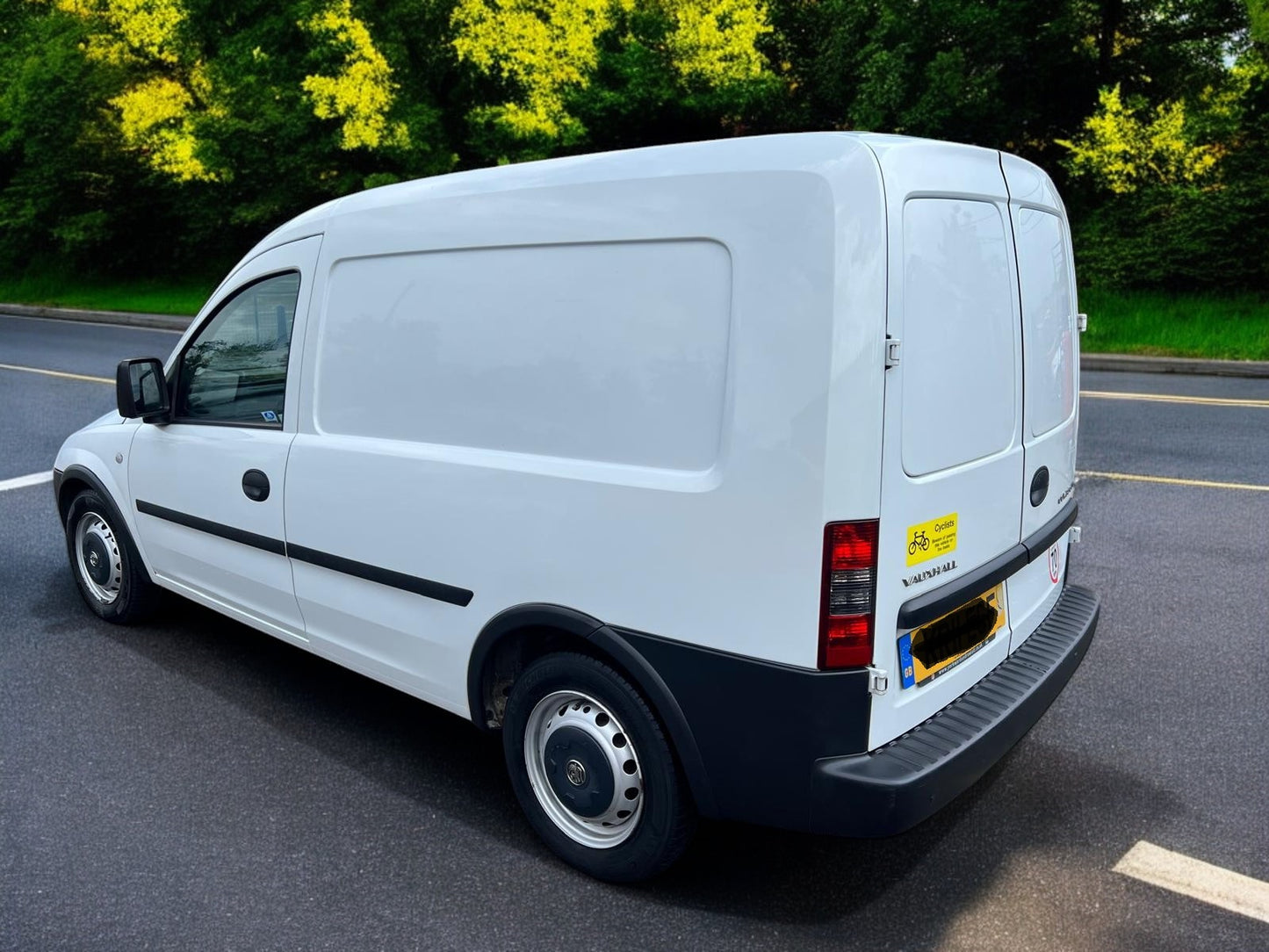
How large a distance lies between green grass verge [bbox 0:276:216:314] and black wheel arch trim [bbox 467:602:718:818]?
21.9 meters

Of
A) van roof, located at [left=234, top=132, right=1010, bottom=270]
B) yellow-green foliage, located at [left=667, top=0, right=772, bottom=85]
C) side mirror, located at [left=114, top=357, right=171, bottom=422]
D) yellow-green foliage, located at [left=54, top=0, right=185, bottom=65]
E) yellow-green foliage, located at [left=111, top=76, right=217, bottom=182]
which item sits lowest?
side mirror, located at [left=114, top=357, right=171, bottom=422]

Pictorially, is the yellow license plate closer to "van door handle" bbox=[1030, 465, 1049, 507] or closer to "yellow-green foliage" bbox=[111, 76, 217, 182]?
"van door handle" bbox=[1030, 465, 1049, 507]

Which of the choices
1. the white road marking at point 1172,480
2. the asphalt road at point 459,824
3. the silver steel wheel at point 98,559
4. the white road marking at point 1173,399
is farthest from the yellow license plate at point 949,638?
Answer: the white road marking at point 1173,399

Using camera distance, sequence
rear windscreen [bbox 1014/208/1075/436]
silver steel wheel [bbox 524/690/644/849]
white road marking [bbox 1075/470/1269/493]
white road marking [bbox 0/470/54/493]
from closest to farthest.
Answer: silver steel wheel [bbox 524/690/644/849], rear windscreen [bbox 1014/208/1075/436], white road marking [bbox 1075/470/1269/493], white road marking [bbox 0/470/54/493]

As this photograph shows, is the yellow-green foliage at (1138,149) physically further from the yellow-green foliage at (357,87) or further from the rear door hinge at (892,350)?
the rear door hinge at (892,350)

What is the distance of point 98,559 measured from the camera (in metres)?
5.30

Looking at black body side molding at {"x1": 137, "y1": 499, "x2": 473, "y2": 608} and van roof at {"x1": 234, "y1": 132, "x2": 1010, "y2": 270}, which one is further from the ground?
van roof at {"x1": 234, "y1": 132, "x2": 1010, "y2": 270}

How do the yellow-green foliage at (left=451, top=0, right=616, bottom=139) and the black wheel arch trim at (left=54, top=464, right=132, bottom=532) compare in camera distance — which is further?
the yellow-green foliage at (left=451, top=0, right=616, bottom=139)

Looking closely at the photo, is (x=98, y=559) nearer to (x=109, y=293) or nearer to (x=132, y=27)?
(x=132, y=27)

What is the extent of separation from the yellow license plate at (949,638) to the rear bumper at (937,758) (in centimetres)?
13

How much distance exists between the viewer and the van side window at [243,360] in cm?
404

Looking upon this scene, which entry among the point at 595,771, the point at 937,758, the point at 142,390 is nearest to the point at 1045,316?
the point at 937,758

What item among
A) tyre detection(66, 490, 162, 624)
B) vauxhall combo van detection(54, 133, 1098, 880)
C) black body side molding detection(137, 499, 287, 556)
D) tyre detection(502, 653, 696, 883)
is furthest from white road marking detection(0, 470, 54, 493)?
tyre detection(502, 653, 696, 883)

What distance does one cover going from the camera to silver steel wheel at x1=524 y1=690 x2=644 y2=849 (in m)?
3.14
